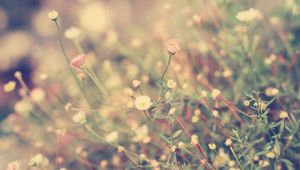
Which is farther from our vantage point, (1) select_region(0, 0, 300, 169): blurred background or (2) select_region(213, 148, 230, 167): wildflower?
(1) select_region(0, 0, 300, 169): blurred background

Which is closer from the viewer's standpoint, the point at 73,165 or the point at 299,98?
the point at 299,98

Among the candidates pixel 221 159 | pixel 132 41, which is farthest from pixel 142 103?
pixel 132 41

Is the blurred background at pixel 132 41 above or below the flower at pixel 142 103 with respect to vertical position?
below

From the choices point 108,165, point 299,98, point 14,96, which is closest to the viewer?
point 299,98

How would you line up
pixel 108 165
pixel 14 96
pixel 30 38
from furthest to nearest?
pixel 30 38
pixel 14 96
pixel 108 165

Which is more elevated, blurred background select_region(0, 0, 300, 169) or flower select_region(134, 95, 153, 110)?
flower select_region(134, 95, 153, 110)

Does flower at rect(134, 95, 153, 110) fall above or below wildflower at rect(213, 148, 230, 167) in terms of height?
above

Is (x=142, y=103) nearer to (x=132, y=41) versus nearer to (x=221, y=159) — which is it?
(x=221, y=159)

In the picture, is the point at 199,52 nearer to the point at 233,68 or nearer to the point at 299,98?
the point at 233,68

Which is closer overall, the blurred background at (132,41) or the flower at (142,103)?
the flower at (142,103)

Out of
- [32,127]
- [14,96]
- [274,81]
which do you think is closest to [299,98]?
[274,81]

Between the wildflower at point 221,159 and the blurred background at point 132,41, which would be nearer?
the wildflower at point 221,159
